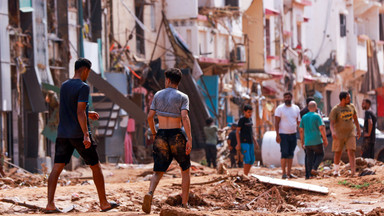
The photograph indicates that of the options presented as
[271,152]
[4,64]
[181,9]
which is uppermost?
[181,9]

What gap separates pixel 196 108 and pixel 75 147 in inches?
857

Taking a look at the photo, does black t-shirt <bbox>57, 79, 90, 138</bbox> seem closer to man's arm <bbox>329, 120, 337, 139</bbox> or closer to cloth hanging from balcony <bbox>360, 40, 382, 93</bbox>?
man's arm <bbox>329, 120, 337, 139</bbox>

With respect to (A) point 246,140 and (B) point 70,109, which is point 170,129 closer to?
(B) point 70,109

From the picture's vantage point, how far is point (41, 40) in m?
23.5

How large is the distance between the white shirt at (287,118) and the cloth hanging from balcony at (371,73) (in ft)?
137

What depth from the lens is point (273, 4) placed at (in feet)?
147

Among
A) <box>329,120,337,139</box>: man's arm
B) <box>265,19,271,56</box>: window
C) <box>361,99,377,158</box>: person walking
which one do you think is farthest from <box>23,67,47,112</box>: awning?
<box>265,19,271,56</box>: window

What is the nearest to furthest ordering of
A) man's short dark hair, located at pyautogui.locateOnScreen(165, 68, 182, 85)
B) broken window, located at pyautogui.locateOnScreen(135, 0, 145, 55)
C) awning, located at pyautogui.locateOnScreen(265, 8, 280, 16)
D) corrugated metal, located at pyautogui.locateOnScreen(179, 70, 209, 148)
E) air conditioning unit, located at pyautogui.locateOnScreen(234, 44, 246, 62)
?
man's short dark hair, located at pyautogui.locateOnScreen(165, 68, 182, 85) < corrugated metal, located at pyautogui.locateOnScreen(179, 70, 209, 148) < broken window, located at pyautogui.locateOnScreen(135, 0, 145, 55) < air conditioning unit, located at pyautogui.locateOnScreen(234, 44, 246, 62) < awning, located at pyautogui.locateOnScreen(265, 8, 280, 16)

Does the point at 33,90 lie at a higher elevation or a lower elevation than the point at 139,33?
lower

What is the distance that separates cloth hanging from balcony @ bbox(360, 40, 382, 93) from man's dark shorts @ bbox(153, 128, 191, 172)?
159 feet

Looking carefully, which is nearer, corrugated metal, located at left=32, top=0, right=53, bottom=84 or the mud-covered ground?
the mud-covered ground

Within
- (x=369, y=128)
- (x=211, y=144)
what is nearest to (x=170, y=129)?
(x=369, y=128)

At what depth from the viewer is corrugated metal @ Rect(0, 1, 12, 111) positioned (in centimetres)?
2117

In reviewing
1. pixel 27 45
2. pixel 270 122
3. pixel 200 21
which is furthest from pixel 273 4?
pixel 27 45
